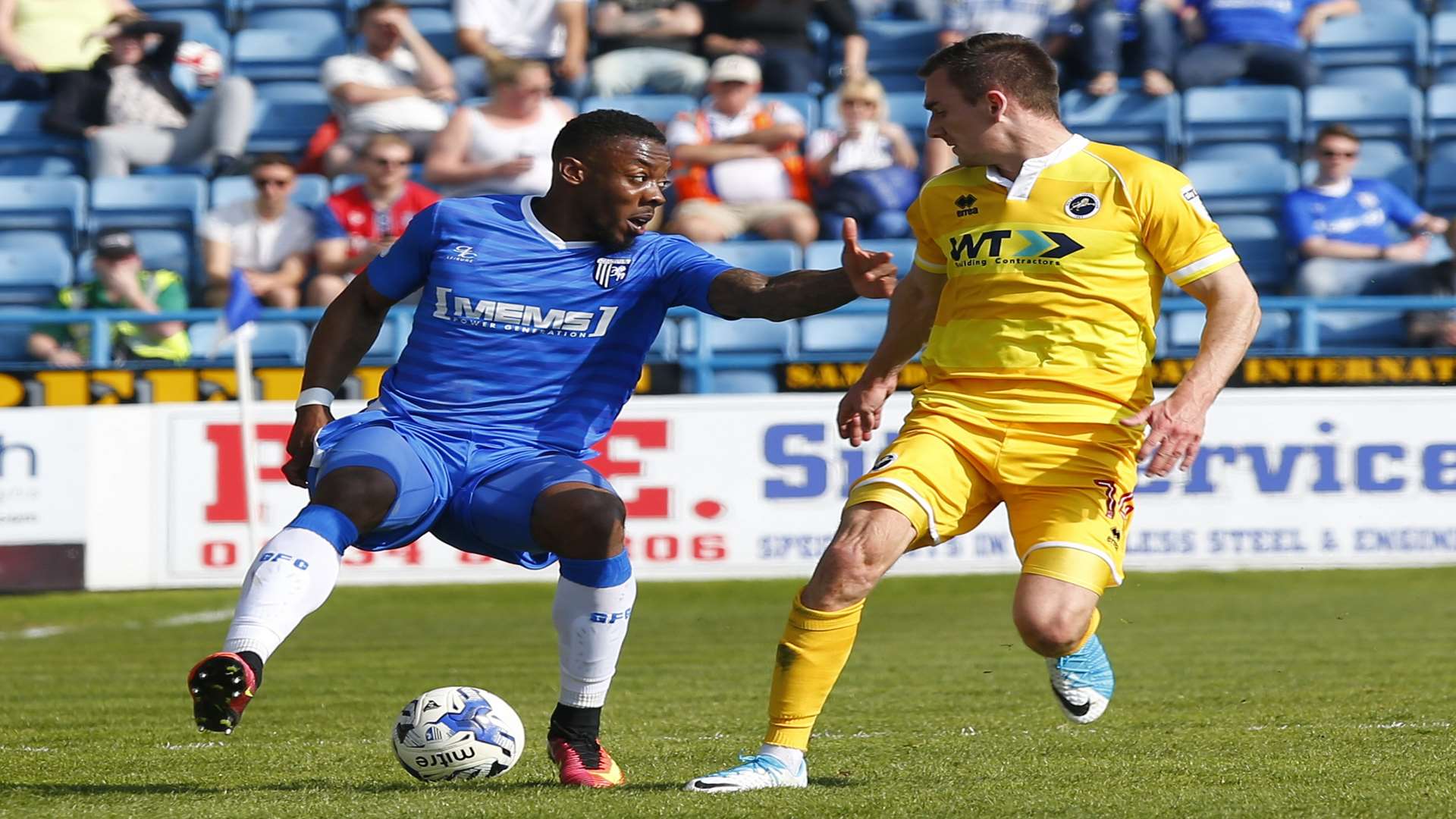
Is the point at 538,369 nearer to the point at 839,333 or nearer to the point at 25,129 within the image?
the point at 839,333

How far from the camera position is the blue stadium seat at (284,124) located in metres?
17.2

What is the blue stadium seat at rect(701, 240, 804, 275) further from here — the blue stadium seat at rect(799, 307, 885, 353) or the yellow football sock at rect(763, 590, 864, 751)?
the yellow football sock at rect(763, 590, 864, 751)

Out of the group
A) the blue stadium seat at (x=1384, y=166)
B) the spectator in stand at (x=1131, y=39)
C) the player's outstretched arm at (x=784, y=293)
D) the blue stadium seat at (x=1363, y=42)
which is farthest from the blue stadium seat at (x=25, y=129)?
the player's outstretched arm at (x=784, y=293)

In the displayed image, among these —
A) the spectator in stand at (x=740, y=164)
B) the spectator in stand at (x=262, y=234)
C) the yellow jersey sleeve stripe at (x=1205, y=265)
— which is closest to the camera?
the yellow jersey sleeve stripe at (x=1205, y=265)

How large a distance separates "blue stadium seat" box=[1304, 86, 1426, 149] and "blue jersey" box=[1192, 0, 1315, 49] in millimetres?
627

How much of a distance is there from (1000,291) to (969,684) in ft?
10.7

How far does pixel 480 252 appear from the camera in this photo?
5.81m

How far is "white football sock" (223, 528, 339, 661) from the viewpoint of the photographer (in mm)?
4926

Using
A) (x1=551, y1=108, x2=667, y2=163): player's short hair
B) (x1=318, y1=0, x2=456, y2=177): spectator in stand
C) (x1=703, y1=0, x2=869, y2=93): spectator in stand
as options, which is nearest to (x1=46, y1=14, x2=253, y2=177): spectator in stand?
(x1=318, y1=0, x2=456, y2=177): spectator in stand

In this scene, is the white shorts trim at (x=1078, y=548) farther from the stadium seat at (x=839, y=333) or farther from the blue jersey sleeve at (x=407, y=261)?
the stadium seat at (x=839, y=333)

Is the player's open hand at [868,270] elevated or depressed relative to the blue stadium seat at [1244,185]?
elevated

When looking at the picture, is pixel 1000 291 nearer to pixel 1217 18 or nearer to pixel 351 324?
pixel 351 324

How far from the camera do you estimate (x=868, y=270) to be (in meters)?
5.25

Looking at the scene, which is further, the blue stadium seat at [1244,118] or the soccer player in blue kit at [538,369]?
the blue stadium seat at [1244,118]
